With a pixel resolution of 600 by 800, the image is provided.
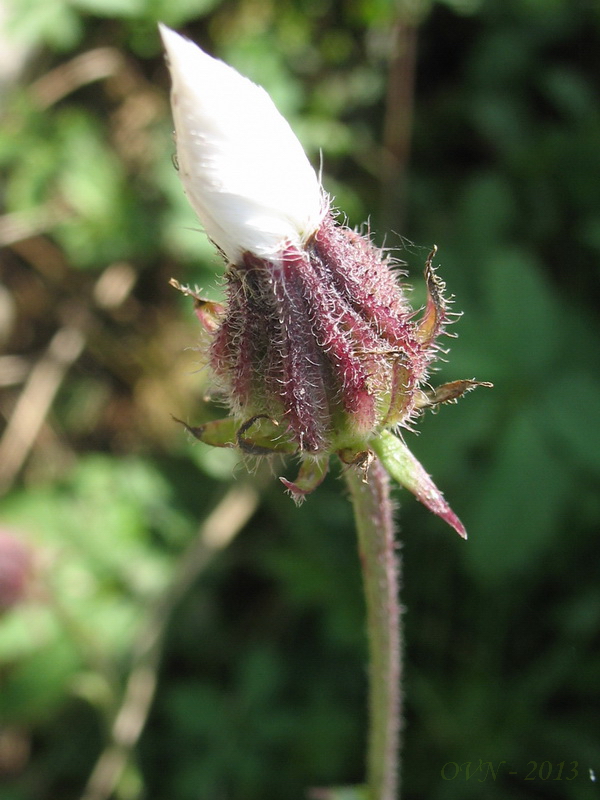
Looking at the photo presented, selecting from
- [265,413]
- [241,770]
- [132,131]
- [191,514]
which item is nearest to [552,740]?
[241,770]

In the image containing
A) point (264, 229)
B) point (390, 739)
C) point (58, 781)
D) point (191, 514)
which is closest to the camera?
point (264, 229)

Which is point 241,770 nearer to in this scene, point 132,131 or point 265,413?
point 265,413

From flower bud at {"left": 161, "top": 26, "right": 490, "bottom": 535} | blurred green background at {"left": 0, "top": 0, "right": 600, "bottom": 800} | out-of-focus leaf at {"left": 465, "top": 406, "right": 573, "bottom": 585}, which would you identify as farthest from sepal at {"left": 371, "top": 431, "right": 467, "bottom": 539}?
out-of-focus leaf at {"left": 465, "top": 406, "right": 573, "bottom": 585}

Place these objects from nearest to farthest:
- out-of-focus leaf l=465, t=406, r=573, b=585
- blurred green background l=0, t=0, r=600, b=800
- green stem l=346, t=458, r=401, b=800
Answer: green stem l=346, t=458, r=401, b=800
out-of-focus leaf l=465, t=406, r=573, b=585
blurred green background l=0, t=0, r=600, b=800

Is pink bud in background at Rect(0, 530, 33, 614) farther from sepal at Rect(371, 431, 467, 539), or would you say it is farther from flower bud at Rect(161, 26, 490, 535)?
sepal at Rect(371, 431, 467, 539)

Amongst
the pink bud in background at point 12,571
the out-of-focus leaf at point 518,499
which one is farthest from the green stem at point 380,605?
the pink bud in background at point 12,571

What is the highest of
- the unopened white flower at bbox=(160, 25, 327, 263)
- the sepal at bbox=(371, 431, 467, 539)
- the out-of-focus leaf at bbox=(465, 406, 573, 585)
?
the unopened white flower at bbox=(160, 25, 327, 263)

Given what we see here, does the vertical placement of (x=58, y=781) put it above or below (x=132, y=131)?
below
